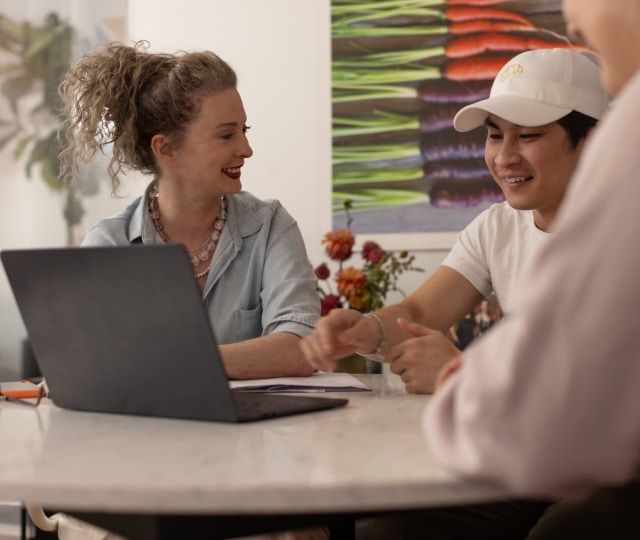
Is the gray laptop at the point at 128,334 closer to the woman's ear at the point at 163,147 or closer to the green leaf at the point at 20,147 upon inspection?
the woman's ear at the point at 163,147

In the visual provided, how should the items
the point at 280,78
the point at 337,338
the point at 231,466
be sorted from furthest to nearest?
the point at 280,78, the point at 337,338, the point at 231,466

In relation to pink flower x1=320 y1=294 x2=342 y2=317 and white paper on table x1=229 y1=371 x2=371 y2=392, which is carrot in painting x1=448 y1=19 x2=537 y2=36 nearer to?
pink flower x1=320 y1=294 x2=342 y2=317

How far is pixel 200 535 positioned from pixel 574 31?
2.00 ft

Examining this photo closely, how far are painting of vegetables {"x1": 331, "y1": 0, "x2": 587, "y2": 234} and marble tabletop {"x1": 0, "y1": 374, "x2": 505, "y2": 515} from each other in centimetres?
200

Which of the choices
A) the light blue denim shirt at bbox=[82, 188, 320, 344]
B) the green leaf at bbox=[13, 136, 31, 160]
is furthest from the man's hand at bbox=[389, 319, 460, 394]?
the green leaf at bbox=[13, 136, 31, 160]

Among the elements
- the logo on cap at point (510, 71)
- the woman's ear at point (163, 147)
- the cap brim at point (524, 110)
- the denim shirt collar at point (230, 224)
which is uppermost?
the logo on cap at point (510, 71)

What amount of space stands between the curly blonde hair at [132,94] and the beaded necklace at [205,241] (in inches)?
4.2

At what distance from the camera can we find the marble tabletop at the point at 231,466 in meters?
0.76

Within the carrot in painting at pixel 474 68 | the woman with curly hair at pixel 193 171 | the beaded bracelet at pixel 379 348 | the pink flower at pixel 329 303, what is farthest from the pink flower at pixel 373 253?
the beaded bracelet at pixel 379 348

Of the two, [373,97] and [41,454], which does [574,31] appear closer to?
[41,454]

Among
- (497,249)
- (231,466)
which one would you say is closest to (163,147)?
(497,249)

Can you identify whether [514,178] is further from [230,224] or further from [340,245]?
[340,245]

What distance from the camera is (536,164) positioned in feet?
6.20

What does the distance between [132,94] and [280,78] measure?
4.15 feet
